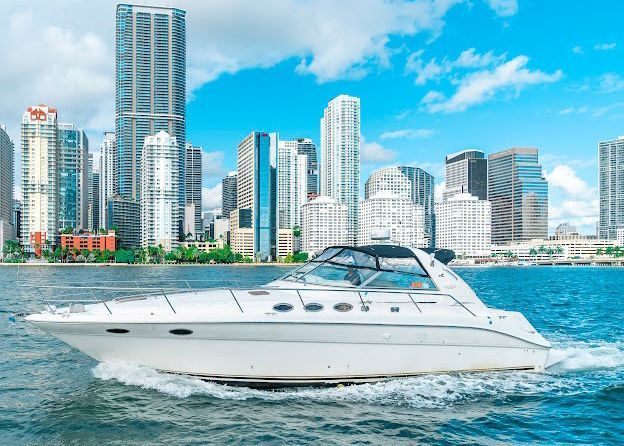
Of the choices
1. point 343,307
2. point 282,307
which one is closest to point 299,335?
point 282,307

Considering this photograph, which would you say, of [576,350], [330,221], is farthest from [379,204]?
[576,350]

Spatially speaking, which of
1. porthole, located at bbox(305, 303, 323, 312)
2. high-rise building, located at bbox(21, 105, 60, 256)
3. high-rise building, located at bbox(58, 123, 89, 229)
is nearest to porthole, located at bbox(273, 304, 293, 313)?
porthole, located at bbox(305, 303, 323, 312)

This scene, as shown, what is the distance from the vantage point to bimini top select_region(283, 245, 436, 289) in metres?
12.4

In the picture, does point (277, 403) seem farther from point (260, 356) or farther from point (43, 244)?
point (43, 244)

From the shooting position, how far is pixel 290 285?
42.3 ft

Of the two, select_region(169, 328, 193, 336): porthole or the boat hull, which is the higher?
select_region(169, 328, 193, 336): porthole

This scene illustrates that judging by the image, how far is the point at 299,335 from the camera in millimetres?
10617

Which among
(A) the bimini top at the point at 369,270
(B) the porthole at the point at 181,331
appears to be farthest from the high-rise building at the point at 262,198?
(B) the porthole at the point at 181,331

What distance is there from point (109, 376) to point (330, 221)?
615 feet

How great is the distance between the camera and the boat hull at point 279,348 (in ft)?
34.7

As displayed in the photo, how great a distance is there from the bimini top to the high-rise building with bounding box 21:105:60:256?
176108 millimetres

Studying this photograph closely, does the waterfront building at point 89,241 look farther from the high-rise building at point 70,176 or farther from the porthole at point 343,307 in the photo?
the porthole at point 343,307

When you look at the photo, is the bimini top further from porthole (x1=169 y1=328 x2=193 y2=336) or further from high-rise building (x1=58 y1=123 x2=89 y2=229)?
high-rise building (x1=58 y1=123 x2=89 y2=229)

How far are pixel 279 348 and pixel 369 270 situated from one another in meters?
3.05
